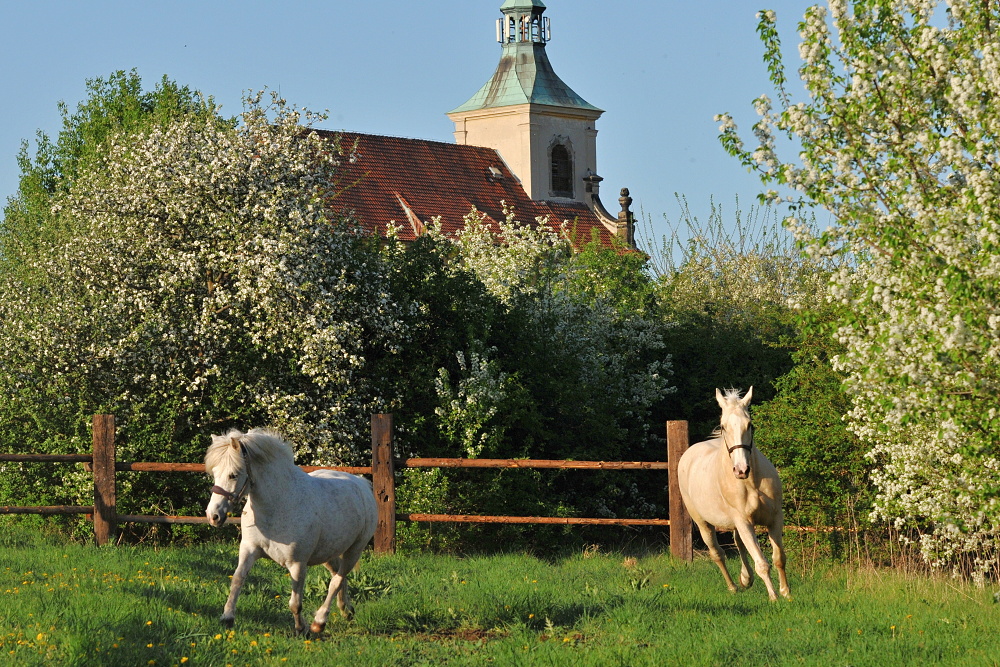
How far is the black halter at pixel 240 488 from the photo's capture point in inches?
354

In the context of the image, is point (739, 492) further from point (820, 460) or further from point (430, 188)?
point (430, 188)

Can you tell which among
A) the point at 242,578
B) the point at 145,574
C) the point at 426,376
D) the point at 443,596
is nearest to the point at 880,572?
the point at 443,596

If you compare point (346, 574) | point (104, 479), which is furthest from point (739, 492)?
point (104, 479)

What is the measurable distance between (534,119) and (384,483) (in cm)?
5215

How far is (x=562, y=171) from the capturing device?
65625 millimetres

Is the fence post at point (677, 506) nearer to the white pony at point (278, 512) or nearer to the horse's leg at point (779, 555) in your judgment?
the horse's leg at point (779, 555)

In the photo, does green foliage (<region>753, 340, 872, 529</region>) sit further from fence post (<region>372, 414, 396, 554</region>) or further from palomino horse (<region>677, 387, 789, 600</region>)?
fence post (<region>372, 414, 396, 554</region>)

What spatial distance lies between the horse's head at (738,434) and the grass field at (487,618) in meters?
1.20

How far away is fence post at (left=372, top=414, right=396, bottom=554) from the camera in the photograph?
14.2 m

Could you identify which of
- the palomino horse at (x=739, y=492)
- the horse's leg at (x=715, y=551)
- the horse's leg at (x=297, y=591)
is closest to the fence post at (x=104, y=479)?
the horse's leg at (x=297, y=591)

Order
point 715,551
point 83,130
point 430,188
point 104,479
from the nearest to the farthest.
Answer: point 715,551 < point 104,479 < point 83,130 < point 430,188

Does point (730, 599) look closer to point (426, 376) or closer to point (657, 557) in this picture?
point (657, 557)

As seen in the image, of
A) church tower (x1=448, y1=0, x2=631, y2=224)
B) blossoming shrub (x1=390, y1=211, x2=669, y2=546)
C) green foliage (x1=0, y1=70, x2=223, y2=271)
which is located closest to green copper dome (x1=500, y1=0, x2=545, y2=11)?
church tower (x1=448, y1=0, x2=631, y2=224)

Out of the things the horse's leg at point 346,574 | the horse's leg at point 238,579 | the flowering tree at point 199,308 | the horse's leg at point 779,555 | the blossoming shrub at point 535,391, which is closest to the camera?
the horse's leg at point 238,579
